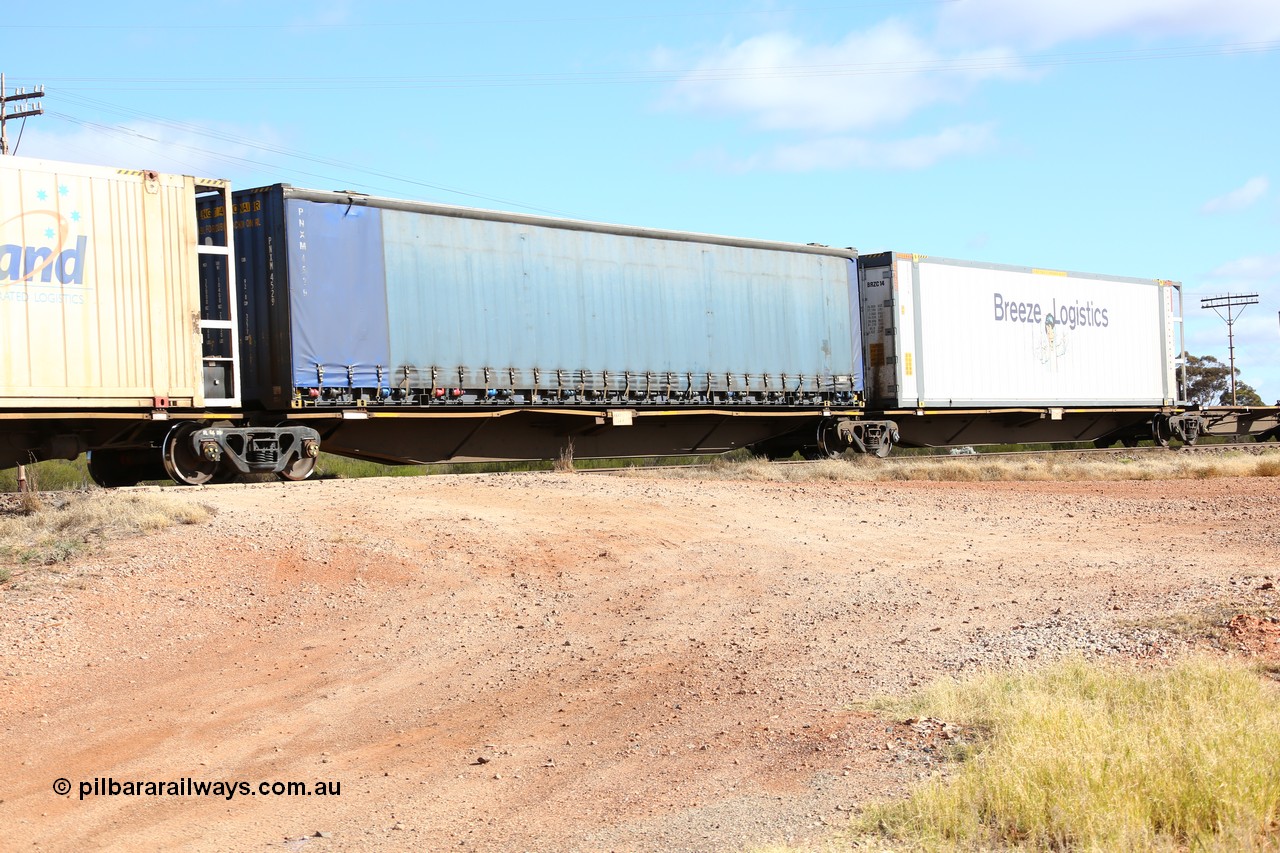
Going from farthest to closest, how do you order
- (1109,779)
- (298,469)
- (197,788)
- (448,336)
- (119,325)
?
(448,336) → (298,469) → (119,325) → (197,788) → (1109,779)

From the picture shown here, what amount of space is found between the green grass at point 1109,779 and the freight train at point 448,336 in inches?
435

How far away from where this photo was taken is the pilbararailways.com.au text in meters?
5.81

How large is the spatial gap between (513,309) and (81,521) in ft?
26.5

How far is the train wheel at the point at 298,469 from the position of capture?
15664mm

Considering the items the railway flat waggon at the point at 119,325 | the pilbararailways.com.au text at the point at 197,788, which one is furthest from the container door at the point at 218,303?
the pilbararailways.com.au text at the point at 197,788

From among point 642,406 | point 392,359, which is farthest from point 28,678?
point 642,406

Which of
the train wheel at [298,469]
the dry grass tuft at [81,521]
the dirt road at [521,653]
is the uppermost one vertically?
the train wheel at [298,469]

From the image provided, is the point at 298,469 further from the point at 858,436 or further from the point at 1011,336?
the point at 1011,336

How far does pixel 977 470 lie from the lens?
20.8 metres

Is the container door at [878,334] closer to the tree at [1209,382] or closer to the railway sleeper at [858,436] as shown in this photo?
the railway sleeper at [858,436]

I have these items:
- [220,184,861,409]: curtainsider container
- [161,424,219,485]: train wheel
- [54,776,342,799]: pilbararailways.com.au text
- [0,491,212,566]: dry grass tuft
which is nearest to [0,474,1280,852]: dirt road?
[54,776,342,799]: pilbararailways.com.au text

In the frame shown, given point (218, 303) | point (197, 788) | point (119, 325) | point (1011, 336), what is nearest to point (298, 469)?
point (218, 303)

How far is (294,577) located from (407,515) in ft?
7.32

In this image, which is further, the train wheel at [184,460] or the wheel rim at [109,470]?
the wheel rim at [109,470]
